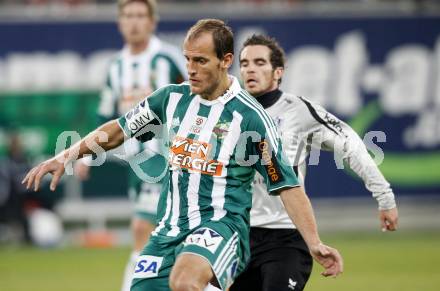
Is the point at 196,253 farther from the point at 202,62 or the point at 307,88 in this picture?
the point at 307,88

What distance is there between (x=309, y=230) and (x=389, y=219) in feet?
3.63

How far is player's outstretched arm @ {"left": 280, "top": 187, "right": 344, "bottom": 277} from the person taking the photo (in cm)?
609

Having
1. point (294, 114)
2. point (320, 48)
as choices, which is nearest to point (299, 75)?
point (320, 48)

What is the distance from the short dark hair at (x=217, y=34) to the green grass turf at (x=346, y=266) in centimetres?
609

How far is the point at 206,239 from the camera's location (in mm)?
6148

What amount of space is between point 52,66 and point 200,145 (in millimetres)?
10750

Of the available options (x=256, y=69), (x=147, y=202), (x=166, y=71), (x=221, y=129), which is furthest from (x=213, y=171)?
(x=166, y=71)

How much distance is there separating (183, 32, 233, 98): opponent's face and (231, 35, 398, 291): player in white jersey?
1062mm

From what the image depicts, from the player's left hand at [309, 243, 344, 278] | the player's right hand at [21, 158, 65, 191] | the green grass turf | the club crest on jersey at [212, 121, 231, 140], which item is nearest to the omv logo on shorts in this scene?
the player's right hand at [21, 158, 65, 191]

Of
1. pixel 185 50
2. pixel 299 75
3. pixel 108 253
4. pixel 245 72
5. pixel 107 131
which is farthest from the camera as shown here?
pixel 299 75

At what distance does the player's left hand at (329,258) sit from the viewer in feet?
19.9

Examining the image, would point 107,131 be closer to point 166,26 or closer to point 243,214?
point 243,214

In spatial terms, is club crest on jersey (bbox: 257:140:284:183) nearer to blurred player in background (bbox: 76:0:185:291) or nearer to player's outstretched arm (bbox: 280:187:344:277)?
player's outstretched arm (bbox: 280:187:344:277)

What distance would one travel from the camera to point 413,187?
1783 cm
